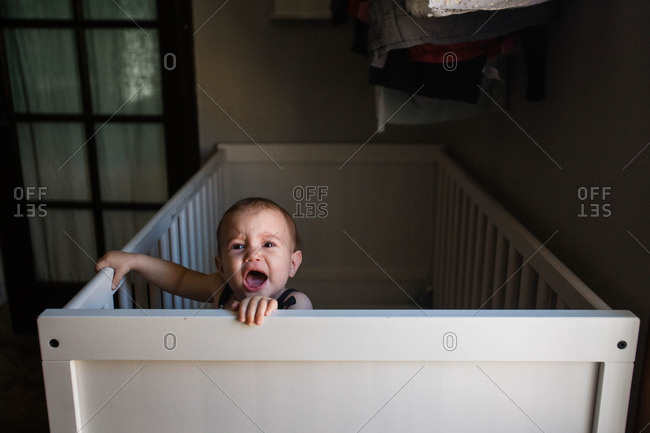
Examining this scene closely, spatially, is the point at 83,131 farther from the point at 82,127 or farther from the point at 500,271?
the point at 500,271

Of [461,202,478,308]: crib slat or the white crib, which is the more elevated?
the white crib

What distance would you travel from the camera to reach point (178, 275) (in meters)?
1.17

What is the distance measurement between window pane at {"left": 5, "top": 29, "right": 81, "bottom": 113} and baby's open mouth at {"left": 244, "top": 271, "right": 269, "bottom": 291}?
1.47 meters

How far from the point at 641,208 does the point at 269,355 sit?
575 mm

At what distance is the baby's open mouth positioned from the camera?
3.44ft

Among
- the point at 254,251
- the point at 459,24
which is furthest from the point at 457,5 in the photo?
the point at 254,251

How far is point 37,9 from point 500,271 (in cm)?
183

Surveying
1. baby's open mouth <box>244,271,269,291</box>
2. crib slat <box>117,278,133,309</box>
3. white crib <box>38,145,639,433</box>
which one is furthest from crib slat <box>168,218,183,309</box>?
white crib <box>38,145,639,433</box>

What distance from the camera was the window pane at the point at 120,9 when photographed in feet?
6.66

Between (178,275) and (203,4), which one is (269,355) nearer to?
(178,275)

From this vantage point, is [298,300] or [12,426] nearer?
[298,300]

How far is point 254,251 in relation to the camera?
3.40 feet

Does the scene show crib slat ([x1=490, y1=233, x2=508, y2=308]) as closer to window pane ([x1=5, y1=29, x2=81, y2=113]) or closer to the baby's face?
the baby's face

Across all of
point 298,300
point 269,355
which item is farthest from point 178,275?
point 269,355
